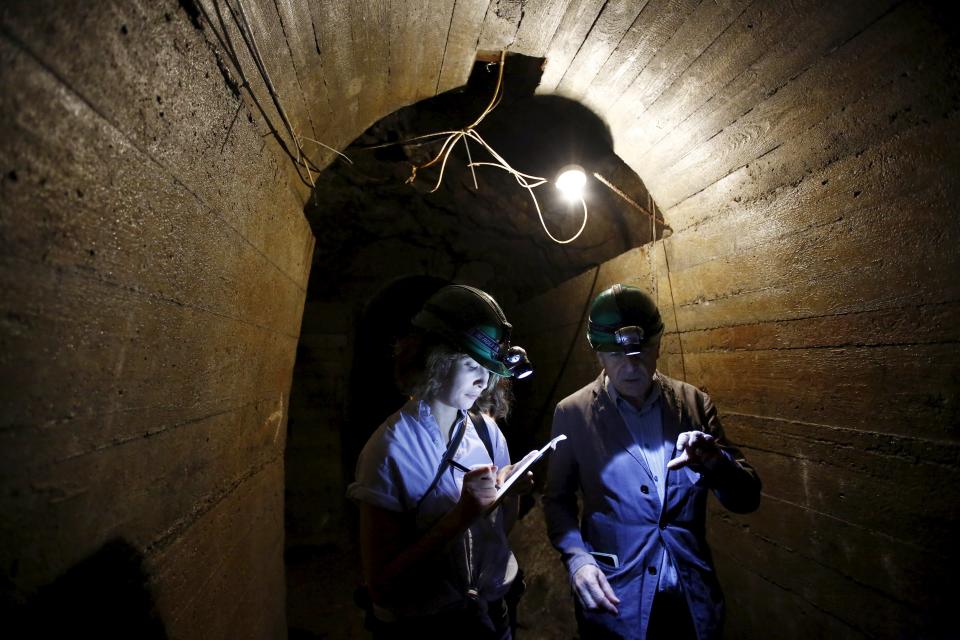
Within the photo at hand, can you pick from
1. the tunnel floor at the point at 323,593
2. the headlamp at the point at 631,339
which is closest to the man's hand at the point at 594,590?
the headlamp at the point at 631,339

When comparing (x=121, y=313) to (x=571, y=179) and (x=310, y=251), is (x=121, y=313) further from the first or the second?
(x=571, y=179)

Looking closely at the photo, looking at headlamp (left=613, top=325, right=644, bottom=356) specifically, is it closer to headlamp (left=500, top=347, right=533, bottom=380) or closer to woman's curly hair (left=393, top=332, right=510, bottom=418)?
headlamp (left=500, top=347, right=533, bottom=380)

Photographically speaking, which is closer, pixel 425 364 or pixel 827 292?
pixel 425 364

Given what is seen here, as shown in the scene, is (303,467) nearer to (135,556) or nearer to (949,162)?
(135,556)

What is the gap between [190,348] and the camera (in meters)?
1.66

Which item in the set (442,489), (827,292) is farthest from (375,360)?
(827,292)

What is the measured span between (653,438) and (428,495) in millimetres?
1419

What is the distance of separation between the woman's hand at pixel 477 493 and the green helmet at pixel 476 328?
572 millimetres

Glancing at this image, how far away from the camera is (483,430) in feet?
7.52

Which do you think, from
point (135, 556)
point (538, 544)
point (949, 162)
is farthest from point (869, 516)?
point (135, 556)

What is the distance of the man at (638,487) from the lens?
81.4 inches

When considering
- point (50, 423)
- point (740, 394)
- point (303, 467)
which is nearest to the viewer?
point (50, 423)

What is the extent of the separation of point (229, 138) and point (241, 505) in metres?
2.08

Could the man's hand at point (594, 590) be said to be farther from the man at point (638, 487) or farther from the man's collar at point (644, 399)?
the man's collar at point (644, 399)
